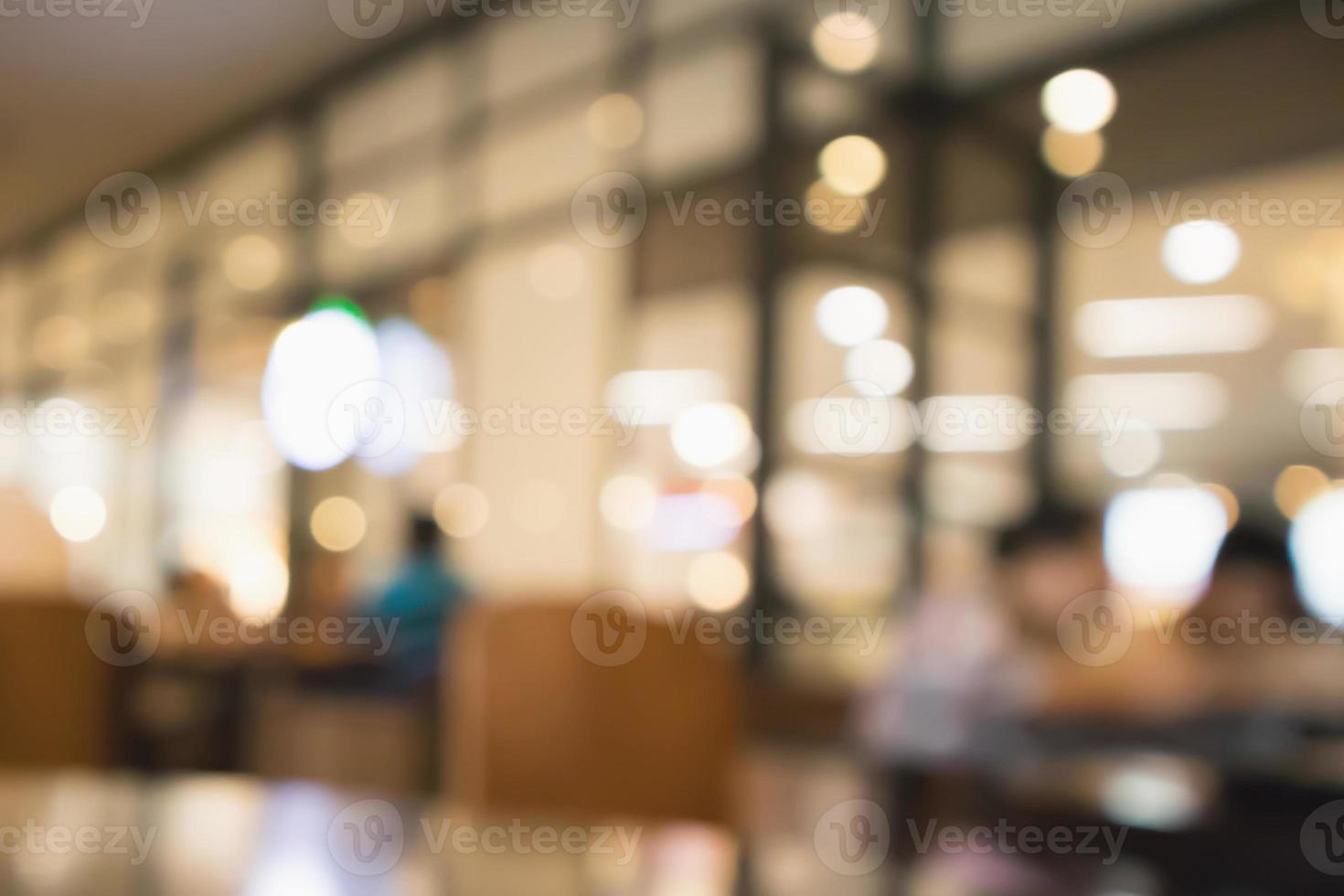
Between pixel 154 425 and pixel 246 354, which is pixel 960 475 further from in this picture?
pixel 154 425

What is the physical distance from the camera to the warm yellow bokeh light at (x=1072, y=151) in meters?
3.56

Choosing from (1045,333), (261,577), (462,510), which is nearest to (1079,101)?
(1045,333)

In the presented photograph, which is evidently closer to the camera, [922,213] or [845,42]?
[922,213]

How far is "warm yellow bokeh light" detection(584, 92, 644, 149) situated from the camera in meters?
4.26

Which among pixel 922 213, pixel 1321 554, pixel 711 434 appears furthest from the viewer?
pixel 711 434

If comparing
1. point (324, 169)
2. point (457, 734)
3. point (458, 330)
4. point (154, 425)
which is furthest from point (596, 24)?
point (154, 425)

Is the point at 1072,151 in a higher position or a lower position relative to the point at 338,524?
higher

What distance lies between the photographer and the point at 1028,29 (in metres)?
3.56

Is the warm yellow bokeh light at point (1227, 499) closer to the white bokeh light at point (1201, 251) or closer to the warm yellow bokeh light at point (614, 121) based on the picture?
the white bokeh light at point (1201, 251)

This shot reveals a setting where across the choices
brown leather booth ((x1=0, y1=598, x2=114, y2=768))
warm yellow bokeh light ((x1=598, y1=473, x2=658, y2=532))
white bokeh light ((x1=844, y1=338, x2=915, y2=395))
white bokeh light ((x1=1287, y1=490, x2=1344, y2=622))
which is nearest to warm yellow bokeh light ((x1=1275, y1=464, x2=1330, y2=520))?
white bokeh light ((x1=1287, y1=490, x2=1344, y2=622))

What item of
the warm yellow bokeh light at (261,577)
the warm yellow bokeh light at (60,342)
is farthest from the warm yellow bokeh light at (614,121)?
the warm yellow bokeh light at (60,342)

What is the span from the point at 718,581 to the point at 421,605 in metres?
1.07

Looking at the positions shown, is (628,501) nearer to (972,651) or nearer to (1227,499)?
(972,651)

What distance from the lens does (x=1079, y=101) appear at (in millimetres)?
3574
